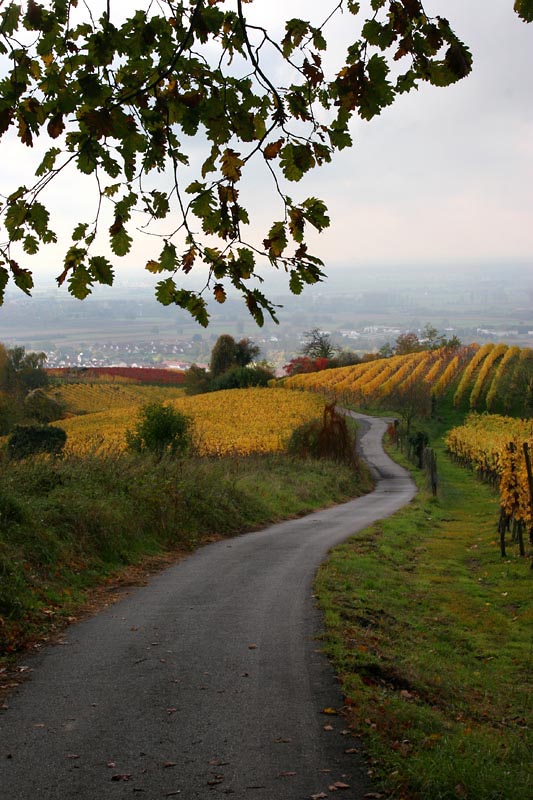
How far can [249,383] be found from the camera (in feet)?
309

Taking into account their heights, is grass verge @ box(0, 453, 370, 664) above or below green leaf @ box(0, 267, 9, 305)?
below

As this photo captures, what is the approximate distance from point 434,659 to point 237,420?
165 ft

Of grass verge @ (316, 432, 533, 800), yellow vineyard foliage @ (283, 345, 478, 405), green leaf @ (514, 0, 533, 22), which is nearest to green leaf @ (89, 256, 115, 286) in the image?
green leaf @ (514, 0, 533, 22)

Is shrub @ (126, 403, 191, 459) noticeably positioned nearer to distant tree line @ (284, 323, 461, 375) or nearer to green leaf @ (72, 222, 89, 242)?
green leaf @ (72, 222, 89, 242)

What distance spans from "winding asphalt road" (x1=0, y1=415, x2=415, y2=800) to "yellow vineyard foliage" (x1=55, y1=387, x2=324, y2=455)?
2750 centimetres

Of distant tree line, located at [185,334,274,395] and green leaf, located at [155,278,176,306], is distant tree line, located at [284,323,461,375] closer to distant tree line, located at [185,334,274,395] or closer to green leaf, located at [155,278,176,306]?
distant tree line, located at [185,334,274,395]

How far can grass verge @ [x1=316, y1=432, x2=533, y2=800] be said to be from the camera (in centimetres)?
567

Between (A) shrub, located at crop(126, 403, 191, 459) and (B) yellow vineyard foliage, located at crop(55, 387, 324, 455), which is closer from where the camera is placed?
(A) shrub, located at crop(126, 403, 191, 459)

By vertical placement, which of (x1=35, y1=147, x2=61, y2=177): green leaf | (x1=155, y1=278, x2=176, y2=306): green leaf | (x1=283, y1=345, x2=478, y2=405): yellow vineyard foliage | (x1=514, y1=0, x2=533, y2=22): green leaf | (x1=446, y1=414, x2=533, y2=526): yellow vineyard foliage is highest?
(x1=514, y1=0, x2=533, y2=22): green leaf

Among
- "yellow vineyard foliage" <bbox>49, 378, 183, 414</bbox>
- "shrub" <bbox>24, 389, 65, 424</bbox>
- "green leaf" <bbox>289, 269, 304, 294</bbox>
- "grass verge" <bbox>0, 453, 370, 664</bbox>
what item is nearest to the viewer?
"green leaf" <bbox>289, 269, 304, 294</bbox>

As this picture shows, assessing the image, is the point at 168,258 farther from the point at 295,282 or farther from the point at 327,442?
the point at 327,442

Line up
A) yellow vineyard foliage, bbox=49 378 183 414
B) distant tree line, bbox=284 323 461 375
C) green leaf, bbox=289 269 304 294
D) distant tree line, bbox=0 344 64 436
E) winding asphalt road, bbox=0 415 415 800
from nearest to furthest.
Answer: winding asphalt road, bbox=0 415 415 800
green leaf, bbox=289 269 304 294
distant tree line, bbox=0 344 64 436
yellow vineyard foliage, bbox=49 378 183 414
distant tree line, bbox=284 323 461 375

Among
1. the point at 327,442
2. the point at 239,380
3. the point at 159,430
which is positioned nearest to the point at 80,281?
the point at 159,430

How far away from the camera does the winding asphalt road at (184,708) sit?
5.45 meters
